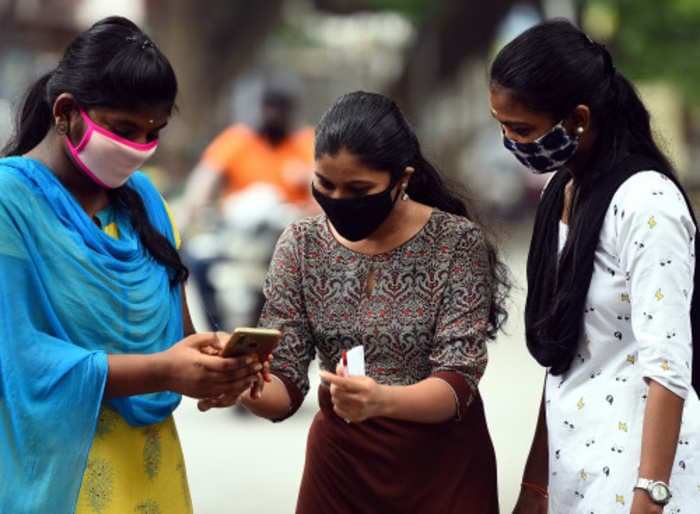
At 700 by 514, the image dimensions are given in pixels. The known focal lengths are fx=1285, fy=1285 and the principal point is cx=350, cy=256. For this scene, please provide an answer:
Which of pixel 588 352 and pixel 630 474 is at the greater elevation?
pixel 588 352

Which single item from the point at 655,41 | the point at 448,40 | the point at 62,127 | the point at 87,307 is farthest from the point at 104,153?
the point at 448,40

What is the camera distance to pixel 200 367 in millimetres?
2668

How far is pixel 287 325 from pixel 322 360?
13 centimetres

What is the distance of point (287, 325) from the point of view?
9.91 feet

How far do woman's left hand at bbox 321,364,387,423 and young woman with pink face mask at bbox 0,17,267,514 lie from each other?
0.19 metres

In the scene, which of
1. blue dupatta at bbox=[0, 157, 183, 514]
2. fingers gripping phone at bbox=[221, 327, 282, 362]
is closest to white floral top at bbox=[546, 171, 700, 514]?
fingers gripping phone at bbox=[221, 327, 282, 362]

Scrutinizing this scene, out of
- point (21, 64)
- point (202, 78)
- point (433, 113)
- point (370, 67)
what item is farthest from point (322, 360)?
point (370, 67)

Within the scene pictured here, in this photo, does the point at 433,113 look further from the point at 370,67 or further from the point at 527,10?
the point at 370,67

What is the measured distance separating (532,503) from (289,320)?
2.48 ft

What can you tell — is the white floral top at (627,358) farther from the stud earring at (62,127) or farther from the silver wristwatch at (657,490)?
the stud earring at (62,127)

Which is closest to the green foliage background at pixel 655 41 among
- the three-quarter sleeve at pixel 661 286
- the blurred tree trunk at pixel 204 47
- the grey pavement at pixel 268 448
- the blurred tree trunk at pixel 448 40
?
the blurred tree trunk at pixel 448 40

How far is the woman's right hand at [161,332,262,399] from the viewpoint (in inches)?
105

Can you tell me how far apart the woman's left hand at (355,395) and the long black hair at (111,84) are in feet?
1.67

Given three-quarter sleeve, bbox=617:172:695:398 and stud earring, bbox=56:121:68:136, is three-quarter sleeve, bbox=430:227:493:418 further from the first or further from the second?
stud earring, bbox=56:121:68:136
